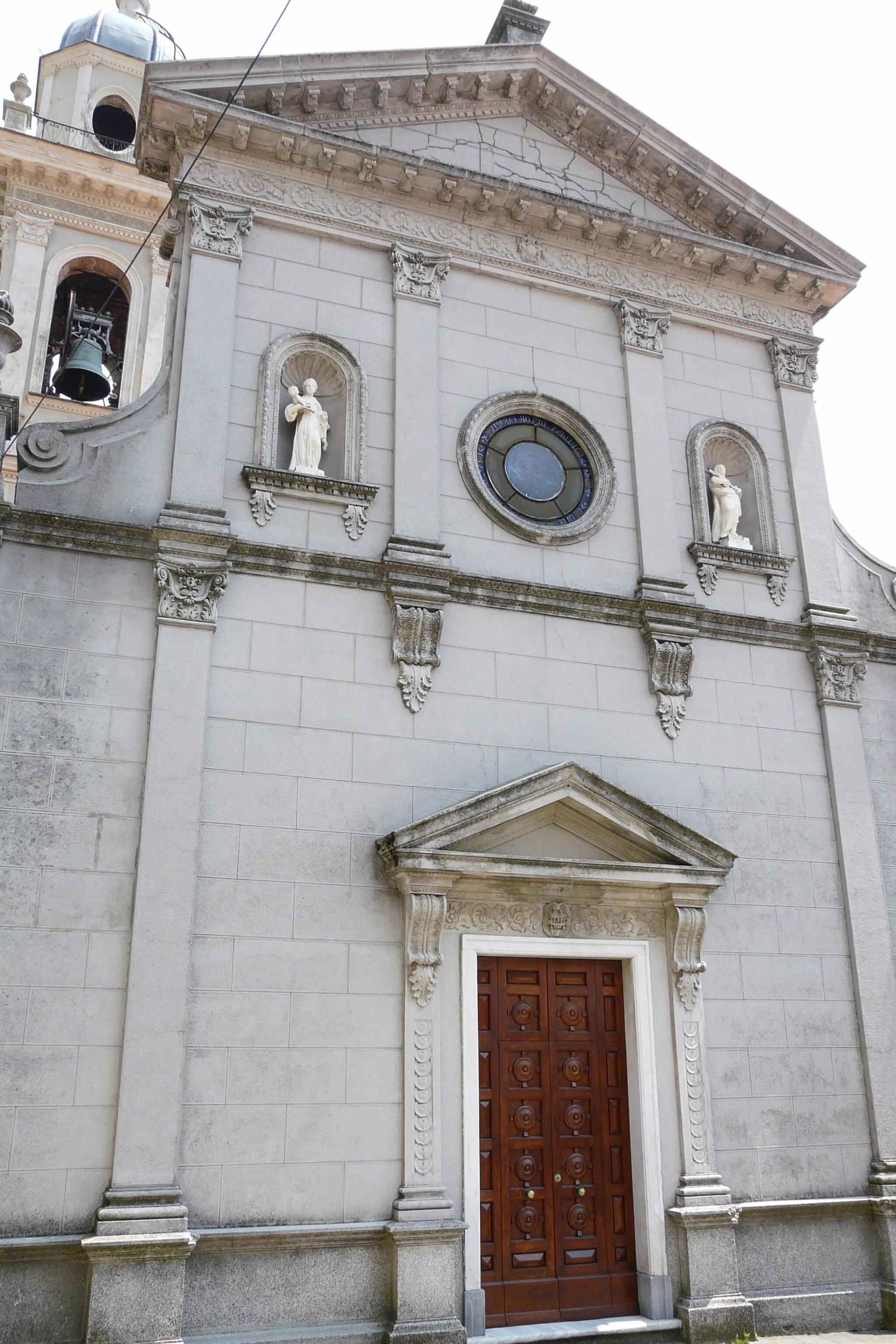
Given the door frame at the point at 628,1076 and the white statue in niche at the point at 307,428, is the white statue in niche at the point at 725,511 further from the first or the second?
the door frame at the point at 628,1076

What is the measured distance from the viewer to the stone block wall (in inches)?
356

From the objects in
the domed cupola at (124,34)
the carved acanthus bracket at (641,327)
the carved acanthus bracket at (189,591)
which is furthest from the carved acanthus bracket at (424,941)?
the domed cupola at (124,34)

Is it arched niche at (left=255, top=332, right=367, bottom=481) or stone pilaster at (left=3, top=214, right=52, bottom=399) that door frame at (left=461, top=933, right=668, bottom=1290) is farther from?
stone pilaster at (left=3, top=214, right=52, bottom=399)

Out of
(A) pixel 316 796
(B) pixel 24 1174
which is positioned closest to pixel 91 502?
(A) pixel 316 796

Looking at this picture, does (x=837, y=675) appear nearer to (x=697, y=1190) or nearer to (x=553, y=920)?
(x=553, y=920)

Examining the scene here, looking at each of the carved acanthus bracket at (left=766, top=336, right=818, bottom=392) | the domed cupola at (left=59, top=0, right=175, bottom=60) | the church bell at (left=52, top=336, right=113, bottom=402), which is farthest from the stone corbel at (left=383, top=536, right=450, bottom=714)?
the domed cupola at (left=59, top=0, right=175, bottom=60)

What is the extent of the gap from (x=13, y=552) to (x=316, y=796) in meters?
3.55

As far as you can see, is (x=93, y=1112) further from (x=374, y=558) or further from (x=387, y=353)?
(x=387, y=353)

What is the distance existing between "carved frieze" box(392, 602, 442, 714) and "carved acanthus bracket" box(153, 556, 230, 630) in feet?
5.88

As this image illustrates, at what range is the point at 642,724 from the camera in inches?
487

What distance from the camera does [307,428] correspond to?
12031 millimetres

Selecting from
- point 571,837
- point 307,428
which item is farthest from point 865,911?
point 307,428

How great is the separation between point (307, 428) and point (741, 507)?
561 centimetres

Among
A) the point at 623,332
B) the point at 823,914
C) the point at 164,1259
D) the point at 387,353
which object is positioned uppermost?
the point at 623,332
